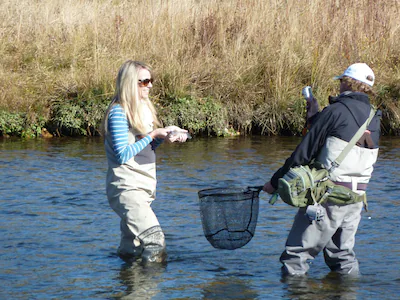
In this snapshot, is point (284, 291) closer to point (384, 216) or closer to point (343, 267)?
point (343, 267)

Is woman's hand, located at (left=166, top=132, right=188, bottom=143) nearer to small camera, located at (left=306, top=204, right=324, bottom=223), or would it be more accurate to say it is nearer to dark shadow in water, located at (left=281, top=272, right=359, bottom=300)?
small camera, located at (left=306, top=204, right=324, bottom=223)

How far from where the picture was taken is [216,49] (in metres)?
16.1

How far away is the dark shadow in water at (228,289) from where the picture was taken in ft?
20.8

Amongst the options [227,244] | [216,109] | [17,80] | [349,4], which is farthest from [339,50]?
[227,244]

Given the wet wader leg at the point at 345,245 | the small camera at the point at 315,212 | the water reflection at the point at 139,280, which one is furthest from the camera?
the water reflection at the point at 139,280

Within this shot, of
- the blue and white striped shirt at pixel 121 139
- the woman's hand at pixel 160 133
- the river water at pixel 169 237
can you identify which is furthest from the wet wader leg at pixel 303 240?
the blue and white striped shirt at pixel 121 139

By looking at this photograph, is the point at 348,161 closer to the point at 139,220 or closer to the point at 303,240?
the point at 303,240

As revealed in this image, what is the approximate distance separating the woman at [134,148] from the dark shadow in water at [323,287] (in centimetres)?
120

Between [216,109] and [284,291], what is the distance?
824cm

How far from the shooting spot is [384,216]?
8.98 m

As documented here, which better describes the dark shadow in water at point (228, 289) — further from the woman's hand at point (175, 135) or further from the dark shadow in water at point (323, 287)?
the woman's hand at point (175, 135)

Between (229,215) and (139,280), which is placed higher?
(229,215)

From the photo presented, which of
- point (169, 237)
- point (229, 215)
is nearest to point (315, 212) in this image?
point (229, 215)

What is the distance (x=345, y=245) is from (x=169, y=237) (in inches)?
97.7
